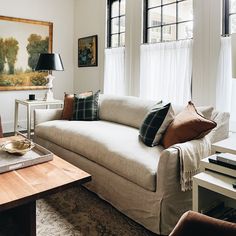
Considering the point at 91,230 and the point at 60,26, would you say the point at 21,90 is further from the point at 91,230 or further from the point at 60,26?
the point at 91,230

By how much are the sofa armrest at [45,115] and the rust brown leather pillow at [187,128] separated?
1.81m

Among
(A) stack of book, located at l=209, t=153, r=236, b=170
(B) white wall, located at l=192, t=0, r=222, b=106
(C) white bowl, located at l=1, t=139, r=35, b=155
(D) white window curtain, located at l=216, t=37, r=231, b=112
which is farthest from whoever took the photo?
(B) white wall, located at l=192, t=0, r=222, b=106

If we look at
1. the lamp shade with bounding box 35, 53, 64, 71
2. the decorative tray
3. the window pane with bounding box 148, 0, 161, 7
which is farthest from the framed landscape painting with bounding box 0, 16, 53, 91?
the decorative tray

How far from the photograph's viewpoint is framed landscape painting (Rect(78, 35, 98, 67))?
15.4 ft

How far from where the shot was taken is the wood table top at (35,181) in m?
1.43

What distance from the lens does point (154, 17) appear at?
3744mm

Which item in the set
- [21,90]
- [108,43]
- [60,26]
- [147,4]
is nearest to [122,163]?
[147,4]

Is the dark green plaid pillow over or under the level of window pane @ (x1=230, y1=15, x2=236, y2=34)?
under

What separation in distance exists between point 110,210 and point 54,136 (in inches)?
45.6

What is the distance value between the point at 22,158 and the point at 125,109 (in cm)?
146

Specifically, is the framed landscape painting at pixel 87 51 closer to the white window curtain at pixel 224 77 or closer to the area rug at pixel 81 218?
the white window curtain at pixel 224 77

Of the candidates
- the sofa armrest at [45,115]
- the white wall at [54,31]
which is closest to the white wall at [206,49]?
the sofa armrest at [45,115]

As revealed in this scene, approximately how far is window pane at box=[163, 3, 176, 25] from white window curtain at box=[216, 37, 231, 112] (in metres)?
0.94

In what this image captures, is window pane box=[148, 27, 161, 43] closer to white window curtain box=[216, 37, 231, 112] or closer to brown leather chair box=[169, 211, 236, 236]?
white window curtain box=[216, 37, 231, 112]
